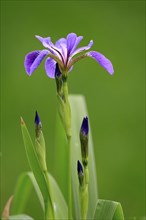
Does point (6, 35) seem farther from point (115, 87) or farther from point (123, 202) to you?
point (123, 202)

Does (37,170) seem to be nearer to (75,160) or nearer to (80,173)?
(80,173)

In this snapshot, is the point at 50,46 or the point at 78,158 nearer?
the point at 50,46

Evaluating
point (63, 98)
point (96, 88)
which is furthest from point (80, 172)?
point (96, 88)

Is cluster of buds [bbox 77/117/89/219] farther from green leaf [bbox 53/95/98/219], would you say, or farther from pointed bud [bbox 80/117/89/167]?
green leaf [bbox 53/95/98/219]

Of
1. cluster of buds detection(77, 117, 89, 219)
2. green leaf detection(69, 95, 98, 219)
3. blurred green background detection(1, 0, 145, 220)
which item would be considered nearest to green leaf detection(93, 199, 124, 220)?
cluster of buds detection(77, 117, 89, 219)

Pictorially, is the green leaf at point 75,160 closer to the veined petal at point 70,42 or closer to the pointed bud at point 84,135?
the pointed bud at point 84,135

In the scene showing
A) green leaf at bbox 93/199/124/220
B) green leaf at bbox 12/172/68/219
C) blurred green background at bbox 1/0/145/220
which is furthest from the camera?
blurred green background at bbox 1/0/145/220

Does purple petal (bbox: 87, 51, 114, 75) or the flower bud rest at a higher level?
purple petal (bbox: 87, 51, 114, 75)

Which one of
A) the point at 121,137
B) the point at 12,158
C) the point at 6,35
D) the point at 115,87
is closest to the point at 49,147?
the point at 12,158
